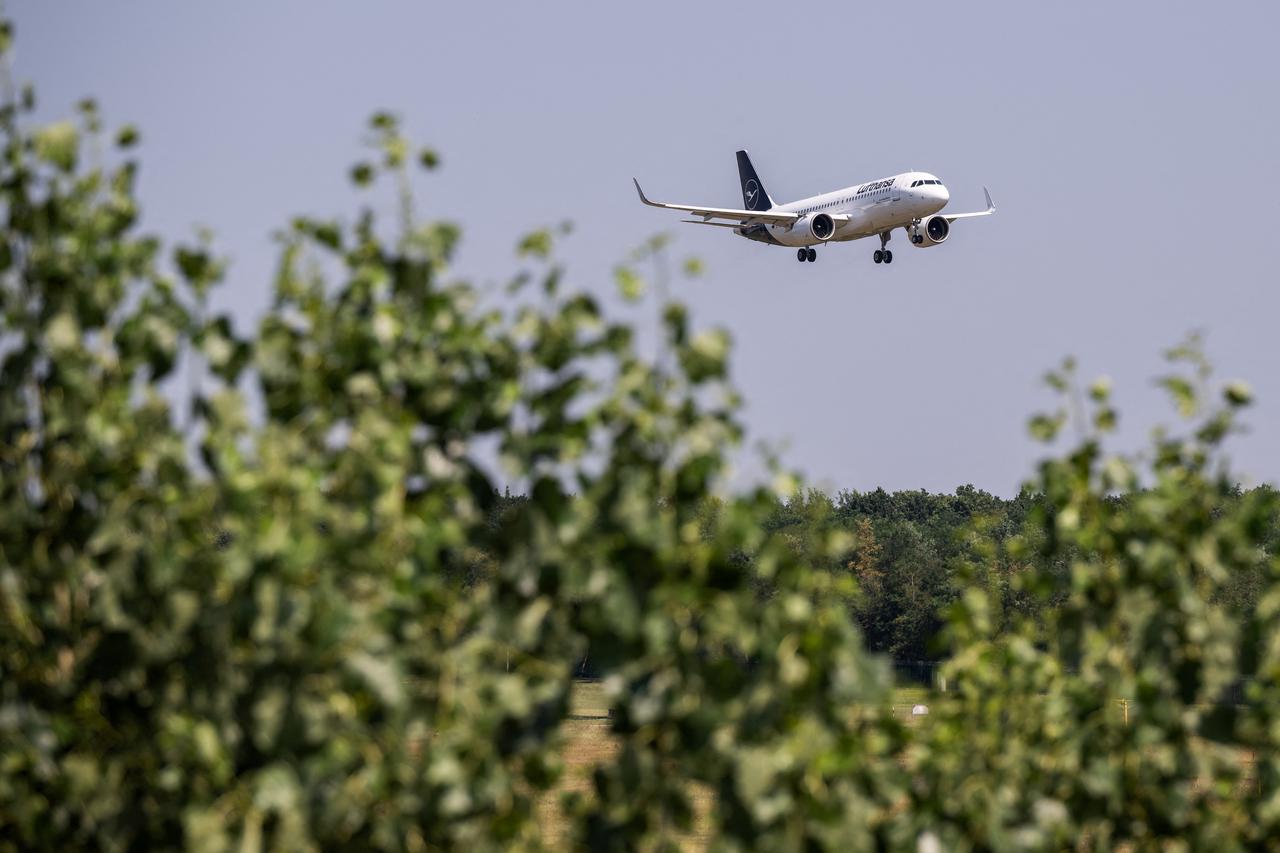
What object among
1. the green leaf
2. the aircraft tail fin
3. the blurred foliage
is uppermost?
the aircraft tail fin

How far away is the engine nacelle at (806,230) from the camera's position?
3383 inches

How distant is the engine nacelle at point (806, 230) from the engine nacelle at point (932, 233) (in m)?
4.24

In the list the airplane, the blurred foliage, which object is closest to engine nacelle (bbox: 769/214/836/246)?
the airplane

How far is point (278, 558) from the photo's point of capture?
461 centimetres

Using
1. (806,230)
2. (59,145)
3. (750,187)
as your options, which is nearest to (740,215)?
(806,230)

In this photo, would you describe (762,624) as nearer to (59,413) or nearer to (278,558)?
(278,558)

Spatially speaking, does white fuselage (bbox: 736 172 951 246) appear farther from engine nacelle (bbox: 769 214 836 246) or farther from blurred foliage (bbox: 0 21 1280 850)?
blurred foliage (bbox: 0 21 1280 850)

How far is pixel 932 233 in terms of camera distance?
84.0 metres

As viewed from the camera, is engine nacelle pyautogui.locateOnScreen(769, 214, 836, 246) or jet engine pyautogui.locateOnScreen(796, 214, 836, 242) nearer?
jet engine pyautogui.locateOnScreen(796, 214, 836, 242)

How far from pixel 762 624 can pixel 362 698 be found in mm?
1078

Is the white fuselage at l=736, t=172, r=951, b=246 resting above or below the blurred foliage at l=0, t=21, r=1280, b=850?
above

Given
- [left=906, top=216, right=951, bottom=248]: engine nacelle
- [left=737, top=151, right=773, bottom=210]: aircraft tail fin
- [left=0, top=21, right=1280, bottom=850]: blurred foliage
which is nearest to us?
[left=0, top=21, right=1280, bottom=850]: blurred foliage

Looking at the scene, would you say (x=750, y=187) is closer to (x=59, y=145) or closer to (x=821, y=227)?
(x=821, y=227)

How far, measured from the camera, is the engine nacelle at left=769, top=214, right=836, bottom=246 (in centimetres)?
8594
